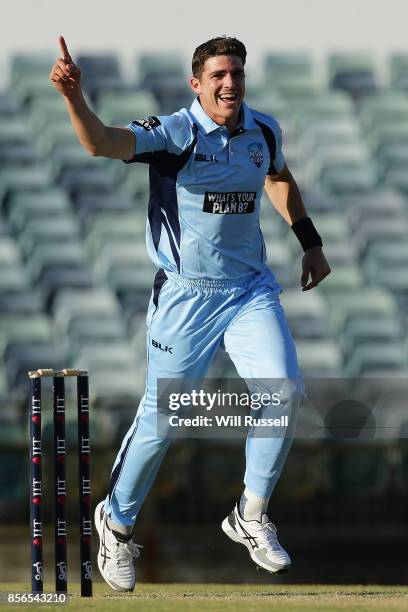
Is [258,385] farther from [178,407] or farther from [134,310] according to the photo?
[134,310]

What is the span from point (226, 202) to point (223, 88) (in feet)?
1.15

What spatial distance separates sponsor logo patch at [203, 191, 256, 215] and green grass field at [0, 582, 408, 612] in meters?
1.19

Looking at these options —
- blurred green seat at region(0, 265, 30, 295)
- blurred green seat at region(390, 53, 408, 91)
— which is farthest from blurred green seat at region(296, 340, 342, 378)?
blurred green seat at region(390, 53, 408, 91)

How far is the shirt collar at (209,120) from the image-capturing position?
15.1 ft

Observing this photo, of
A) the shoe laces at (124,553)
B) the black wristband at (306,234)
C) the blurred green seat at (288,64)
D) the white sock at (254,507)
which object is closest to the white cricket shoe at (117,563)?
the shoe laces at (124,553)

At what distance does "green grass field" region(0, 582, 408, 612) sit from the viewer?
4.27 metres

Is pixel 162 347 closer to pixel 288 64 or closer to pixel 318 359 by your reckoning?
pixel 318 359

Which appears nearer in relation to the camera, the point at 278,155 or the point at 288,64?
the point at 278,155

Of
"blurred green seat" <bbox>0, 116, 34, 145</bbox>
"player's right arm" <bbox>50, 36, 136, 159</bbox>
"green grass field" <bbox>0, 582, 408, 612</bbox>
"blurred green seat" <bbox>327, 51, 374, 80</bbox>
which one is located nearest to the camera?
"player's right arm" <bbox>50, 36, 136, 159</bbox>

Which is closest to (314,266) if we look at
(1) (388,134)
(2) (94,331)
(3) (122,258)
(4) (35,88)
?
(2) (94,331)

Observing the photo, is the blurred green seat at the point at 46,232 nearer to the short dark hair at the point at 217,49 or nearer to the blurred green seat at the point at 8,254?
the blurred green seat at the point at 8,254

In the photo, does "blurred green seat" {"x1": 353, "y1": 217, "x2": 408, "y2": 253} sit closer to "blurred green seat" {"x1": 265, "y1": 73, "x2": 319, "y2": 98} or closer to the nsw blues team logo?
"blurred green seat" {"x1": 265, "y1": 73, "x2": 319, "y2": 98}

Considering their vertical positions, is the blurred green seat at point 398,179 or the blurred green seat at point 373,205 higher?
the blurred green seat at point 398,179

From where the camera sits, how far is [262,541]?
4711 mm
